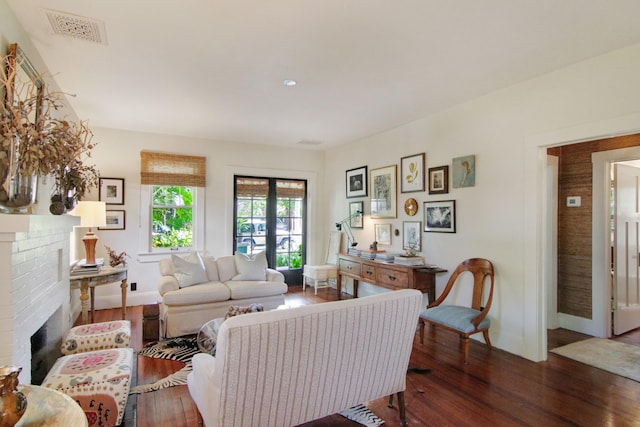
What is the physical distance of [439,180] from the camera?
161 inches

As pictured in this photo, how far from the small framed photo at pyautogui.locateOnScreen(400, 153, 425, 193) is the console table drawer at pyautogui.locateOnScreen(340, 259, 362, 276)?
127 cm

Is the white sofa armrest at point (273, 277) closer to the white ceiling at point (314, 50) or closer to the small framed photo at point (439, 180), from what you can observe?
the white ceiling at point (314, 50)

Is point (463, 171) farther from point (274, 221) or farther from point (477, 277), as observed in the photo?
point (274, 221)

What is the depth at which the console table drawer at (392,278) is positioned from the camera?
4020 millimetres

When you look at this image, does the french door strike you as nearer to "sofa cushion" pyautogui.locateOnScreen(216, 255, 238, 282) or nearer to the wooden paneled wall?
"sofa cushion" pyautogui.locateOnScreen(216, 255, 238, 282)

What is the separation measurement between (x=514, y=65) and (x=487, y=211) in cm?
141

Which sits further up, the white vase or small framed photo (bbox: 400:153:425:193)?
small framed photo (bbox: 400:153:425:193)

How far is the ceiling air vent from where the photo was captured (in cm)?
220

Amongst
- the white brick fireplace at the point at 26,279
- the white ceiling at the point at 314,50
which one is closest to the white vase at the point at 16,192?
the white brick fireplace at the point at 26,279

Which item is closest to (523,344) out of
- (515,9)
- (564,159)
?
(564,159)

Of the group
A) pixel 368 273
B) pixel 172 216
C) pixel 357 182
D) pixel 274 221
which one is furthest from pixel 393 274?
pixel 172 216

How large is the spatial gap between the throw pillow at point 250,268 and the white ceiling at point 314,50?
6.30ft

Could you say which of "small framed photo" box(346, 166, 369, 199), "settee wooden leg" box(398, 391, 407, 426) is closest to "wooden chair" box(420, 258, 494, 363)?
"settee wooden leg" box(398, 391, 407, 426)

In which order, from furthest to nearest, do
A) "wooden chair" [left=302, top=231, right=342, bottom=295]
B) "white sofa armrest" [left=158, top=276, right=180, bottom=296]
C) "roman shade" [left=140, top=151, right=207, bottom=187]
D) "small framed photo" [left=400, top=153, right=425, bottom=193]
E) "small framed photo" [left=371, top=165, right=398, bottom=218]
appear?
1. "wooden chair" [left=302, top=231, right=342, bottom=295]
2. "roman shade" [left=140, top=151, right=207, bottom=187]
3. "small framed photo" [left=371, top=165, right=398, bottom=218]
4. "small framed photo" [left=400, top=153, right=425, bottom=193]
5. "white sofa armrest" [left=158, top=276, right=180, bottom=296]
